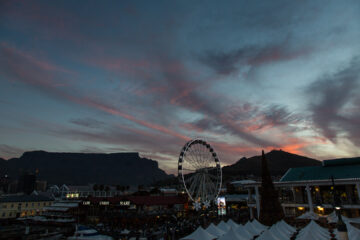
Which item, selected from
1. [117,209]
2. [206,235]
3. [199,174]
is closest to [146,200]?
[117,209]

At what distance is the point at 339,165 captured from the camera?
141 feet

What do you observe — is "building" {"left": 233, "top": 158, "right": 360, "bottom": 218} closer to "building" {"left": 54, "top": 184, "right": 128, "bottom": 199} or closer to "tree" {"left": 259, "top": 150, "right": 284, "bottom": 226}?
"tree" {"left": 259, "top": 150, "right": 284, "bottom": 226}

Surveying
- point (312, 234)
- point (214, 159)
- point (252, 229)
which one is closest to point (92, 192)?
point (214, 159)

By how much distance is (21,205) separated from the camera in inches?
2751

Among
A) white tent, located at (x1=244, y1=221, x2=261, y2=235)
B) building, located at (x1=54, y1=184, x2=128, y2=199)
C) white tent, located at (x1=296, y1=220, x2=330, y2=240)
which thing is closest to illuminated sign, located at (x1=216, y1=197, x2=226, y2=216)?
white tent, located at (x1=244, y1=221, x2=261, y2=235)

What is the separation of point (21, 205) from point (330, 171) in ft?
266

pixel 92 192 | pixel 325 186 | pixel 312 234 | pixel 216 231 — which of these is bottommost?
pixel 92 192

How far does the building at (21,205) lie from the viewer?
6581 cm

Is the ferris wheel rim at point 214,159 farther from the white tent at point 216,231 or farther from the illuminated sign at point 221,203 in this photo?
the white tent at point 216,231

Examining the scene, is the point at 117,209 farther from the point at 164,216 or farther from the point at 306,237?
the point at 306,237

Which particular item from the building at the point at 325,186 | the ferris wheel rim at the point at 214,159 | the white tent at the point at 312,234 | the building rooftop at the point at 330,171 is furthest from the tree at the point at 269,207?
the ferris wheel rim at the point at 214,159

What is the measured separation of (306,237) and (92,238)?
85.4ft

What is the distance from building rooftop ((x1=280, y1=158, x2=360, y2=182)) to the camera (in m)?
38.1

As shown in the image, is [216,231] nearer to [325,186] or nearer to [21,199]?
[325,186]
